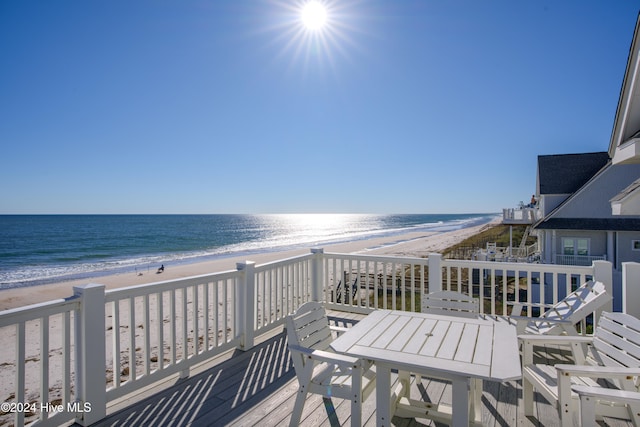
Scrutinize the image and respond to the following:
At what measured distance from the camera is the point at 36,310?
2033 mm

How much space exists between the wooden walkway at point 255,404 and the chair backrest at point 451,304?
606mm

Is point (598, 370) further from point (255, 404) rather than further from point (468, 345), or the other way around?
point (255, 404)

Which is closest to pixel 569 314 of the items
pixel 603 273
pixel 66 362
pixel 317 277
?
pixel 603 273

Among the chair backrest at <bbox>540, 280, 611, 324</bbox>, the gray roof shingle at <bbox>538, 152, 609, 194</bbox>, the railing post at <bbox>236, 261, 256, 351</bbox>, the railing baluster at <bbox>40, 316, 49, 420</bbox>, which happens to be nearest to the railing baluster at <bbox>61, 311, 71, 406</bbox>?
the railing baluster at <bbox>40, 316, 49, 420</bbox>

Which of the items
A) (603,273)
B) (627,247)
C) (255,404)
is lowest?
(255,404)

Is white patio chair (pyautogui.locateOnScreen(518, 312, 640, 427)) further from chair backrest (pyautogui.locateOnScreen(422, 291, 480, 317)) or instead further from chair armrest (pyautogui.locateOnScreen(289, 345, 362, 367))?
chair armrest (pyautogui.locateOnScreen(289, 345, 362, 367))

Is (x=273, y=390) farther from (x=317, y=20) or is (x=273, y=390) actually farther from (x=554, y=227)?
(x=554, y=227)

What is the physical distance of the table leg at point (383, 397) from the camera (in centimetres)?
190

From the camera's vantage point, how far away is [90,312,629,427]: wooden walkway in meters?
2.31

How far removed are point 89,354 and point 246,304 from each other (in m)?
1.60

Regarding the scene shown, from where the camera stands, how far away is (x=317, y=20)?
21.0ft

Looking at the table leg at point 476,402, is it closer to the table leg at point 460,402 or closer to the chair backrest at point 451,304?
the table leg at point 460,402

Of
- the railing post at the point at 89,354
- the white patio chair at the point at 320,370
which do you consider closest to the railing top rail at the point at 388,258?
the white patio chair at the point at 320,370

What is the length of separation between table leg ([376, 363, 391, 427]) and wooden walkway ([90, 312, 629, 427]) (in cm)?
43
